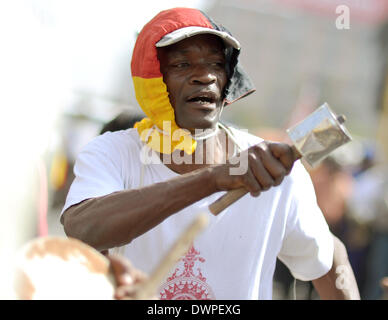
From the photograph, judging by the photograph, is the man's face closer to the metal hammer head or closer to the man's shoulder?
the man's shoulder

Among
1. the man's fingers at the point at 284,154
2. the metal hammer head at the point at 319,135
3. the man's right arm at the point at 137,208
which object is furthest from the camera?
the man's right arm at the point at 137,208

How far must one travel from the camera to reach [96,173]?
7.41 feet

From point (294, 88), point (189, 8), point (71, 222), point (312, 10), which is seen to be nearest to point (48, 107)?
point (189, 8)

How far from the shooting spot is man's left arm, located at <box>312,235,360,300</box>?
247cm

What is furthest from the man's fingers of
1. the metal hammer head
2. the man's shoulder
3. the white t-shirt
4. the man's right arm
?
the man's shoulder

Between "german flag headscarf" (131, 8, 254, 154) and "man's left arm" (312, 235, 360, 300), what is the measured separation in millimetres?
737

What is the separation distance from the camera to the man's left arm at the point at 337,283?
2467 mm

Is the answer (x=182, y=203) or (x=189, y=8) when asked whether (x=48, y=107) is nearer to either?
(x=189, y=8)

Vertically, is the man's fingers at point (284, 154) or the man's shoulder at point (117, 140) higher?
the man's shoulder at point (117, 140)

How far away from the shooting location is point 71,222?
2.13 metres

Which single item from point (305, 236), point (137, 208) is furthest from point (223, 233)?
point (137, 208)

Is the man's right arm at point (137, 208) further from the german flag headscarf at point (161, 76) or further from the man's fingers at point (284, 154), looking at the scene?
the german flag headscarf at point (161, 76)

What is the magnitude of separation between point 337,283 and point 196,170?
2.57 ft

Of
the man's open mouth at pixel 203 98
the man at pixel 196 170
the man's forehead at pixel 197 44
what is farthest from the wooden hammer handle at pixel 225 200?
the man's forehead at pixel 197 44
